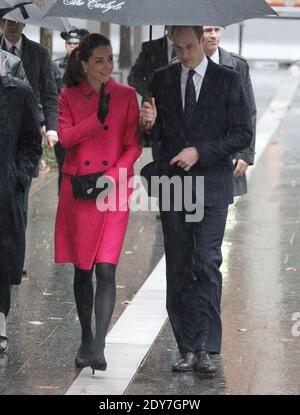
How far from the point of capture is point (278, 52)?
91.0 ft

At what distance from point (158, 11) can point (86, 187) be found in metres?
1.07

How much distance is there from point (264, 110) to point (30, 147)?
1310 cm

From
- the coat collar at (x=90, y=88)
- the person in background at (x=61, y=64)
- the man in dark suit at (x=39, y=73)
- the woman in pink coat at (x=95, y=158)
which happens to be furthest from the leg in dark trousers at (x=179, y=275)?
the person in background at (x=61, y=64)

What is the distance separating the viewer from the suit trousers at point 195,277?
714 centimetres

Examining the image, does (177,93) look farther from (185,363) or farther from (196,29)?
(185,363)

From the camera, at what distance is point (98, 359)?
696cm

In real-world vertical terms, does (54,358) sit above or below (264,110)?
above

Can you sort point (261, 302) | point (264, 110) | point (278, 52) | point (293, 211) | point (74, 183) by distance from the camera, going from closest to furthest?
1. point (74, 183)
2. point (261, 302)
3. point (293, 211)
4. point (264, 110)
5. point (278, 52)

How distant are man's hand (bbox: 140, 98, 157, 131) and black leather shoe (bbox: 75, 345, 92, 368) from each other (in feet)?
4.40

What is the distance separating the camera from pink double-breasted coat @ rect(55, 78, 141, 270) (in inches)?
279

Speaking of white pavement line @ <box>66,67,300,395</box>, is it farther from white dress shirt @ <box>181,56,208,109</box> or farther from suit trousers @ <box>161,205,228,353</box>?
white dress shirt @ <box>181,56,208,109</box>

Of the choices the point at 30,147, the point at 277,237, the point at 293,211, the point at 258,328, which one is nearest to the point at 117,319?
the point at 258,328

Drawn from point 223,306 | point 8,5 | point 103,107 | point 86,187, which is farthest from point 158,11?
point 223,306

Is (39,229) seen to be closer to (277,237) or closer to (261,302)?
(277,237)
